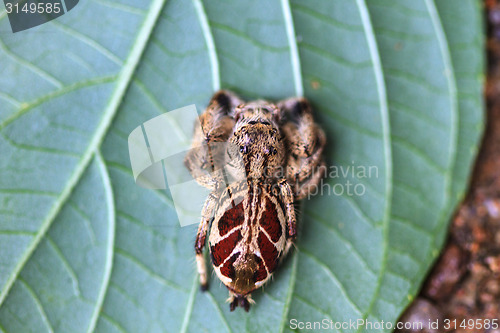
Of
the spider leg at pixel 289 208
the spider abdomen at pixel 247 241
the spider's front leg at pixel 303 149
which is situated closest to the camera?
the spider abdomen at pixel 247 241

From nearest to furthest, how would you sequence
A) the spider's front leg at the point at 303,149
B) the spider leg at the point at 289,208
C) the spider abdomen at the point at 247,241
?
the spider abdomen at the point at 247,241
the spider leg at the point at 289,208
the spider's front leg at the point at 303,149

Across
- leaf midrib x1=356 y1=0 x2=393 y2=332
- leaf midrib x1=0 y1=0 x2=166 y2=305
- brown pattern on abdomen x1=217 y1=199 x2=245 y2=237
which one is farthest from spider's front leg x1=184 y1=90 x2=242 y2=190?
leaf midrib x1=356 y1=0 x2=393 y2=332

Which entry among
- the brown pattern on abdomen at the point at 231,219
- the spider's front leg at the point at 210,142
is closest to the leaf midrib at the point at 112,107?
the spider's front leg at the point at 210,142

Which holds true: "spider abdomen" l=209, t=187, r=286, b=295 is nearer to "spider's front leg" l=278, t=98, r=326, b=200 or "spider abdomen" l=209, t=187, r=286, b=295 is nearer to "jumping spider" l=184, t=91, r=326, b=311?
"jumping spider" l=184, t=91, r=326, b=311

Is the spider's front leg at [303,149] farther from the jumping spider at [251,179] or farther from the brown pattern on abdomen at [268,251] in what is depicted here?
the brown pattern on abdomen at [268,251]

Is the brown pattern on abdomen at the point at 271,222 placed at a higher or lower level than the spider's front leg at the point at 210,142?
lower

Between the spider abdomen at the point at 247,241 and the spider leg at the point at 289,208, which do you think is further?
the spider leg at the point at 289,208

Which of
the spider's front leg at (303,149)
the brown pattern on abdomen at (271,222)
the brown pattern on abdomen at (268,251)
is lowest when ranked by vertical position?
the brown pattern on abdomen at (268,251)
